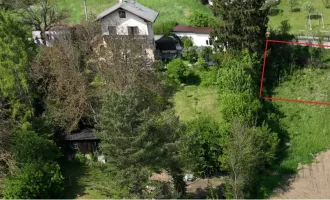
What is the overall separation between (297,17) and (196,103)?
23.7m

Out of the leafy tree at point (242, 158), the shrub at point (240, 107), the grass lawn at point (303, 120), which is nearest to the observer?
the leafy tree at point (242, 158)

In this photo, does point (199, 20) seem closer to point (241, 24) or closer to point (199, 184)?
point (241, 24)

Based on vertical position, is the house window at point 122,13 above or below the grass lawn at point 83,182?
above

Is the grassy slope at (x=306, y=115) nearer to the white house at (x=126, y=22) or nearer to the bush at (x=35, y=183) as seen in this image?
the white house at (x=126, y=22)

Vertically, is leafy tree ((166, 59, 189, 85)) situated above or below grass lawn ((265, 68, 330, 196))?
above

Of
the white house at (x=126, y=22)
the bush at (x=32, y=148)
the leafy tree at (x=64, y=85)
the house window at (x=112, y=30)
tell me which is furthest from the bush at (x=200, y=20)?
the bush at (x=32, y=148)

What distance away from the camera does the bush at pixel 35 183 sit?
2927 cm

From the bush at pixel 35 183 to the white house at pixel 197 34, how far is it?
24.6m

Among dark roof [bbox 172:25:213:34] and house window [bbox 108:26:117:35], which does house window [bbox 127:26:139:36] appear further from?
dark roof [bbox 172:25:213:34]

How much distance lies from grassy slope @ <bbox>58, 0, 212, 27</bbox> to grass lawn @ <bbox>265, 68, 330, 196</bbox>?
18.5m

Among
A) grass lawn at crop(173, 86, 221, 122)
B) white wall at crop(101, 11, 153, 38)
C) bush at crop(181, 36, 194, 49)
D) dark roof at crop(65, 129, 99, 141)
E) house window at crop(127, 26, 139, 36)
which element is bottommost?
dark roof at crop(65, 129, 99, 141)

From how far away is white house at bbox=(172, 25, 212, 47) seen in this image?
4931 centimetres

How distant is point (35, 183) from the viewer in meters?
29.7

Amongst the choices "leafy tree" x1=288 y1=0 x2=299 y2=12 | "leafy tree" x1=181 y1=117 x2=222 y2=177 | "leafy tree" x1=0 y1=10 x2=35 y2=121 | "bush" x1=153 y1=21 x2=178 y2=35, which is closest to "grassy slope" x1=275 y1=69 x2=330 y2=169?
"leafy tree" x1=181 y1=117 x2=222 y2=177
